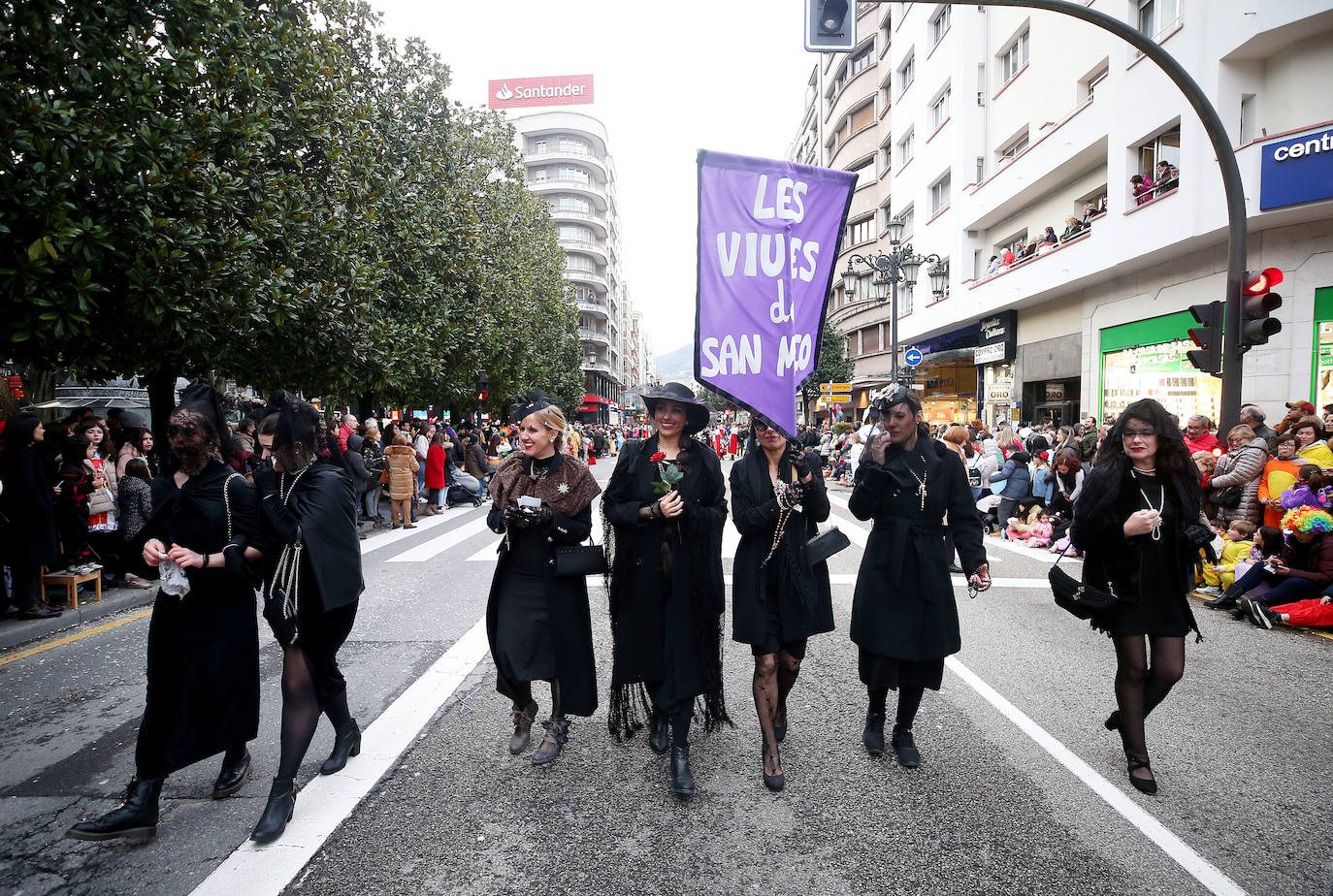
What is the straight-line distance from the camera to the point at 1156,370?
14.7 m

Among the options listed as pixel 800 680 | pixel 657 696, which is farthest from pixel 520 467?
pixel 800 680

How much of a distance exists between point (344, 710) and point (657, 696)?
1.60 meters

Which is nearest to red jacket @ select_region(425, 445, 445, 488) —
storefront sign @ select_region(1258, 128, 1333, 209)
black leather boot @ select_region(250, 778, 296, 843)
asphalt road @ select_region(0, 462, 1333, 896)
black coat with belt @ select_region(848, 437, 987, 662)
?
asphalt road @ select_region(0, 462, 1333, 896)

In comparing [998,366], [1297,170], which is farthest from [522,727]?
[998,366]

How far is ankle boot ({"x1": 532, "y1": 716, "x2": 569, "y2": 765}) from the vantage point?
12.0 ft

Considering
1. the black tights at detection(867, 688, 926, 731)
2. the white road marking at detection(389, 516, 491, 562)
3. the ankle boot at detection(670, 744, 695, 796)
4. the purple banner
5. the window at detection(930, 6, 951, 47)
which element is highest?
the window at detection(930, 6, 951, 47)

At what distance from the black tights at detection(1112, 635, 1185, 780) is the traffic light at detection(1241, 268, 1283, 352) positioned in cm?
603

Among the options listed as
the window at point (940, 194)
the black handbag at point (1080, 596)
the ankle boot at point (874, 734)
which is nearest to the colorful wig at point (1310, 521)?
the black handbag at point (1080, 596)

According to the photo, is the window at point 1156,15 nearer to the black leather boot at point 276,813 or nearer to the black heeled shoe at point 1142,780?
the black heeled shoe at point 1142,780

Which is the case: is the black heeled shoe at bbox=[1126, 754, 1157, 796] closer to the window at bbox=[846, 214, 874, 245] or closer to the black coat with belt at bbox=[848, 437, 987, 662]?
the black coat with belt at bbox=[848, 437, 987, 662]

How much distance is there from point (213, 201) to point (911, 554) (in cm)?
803

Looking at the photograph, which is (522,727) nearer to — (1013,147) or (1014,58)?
(1013,147)

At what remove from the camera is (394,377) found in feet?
41.4

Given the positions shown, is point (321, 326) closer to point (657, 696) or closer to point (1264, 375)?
point (657, 696)
